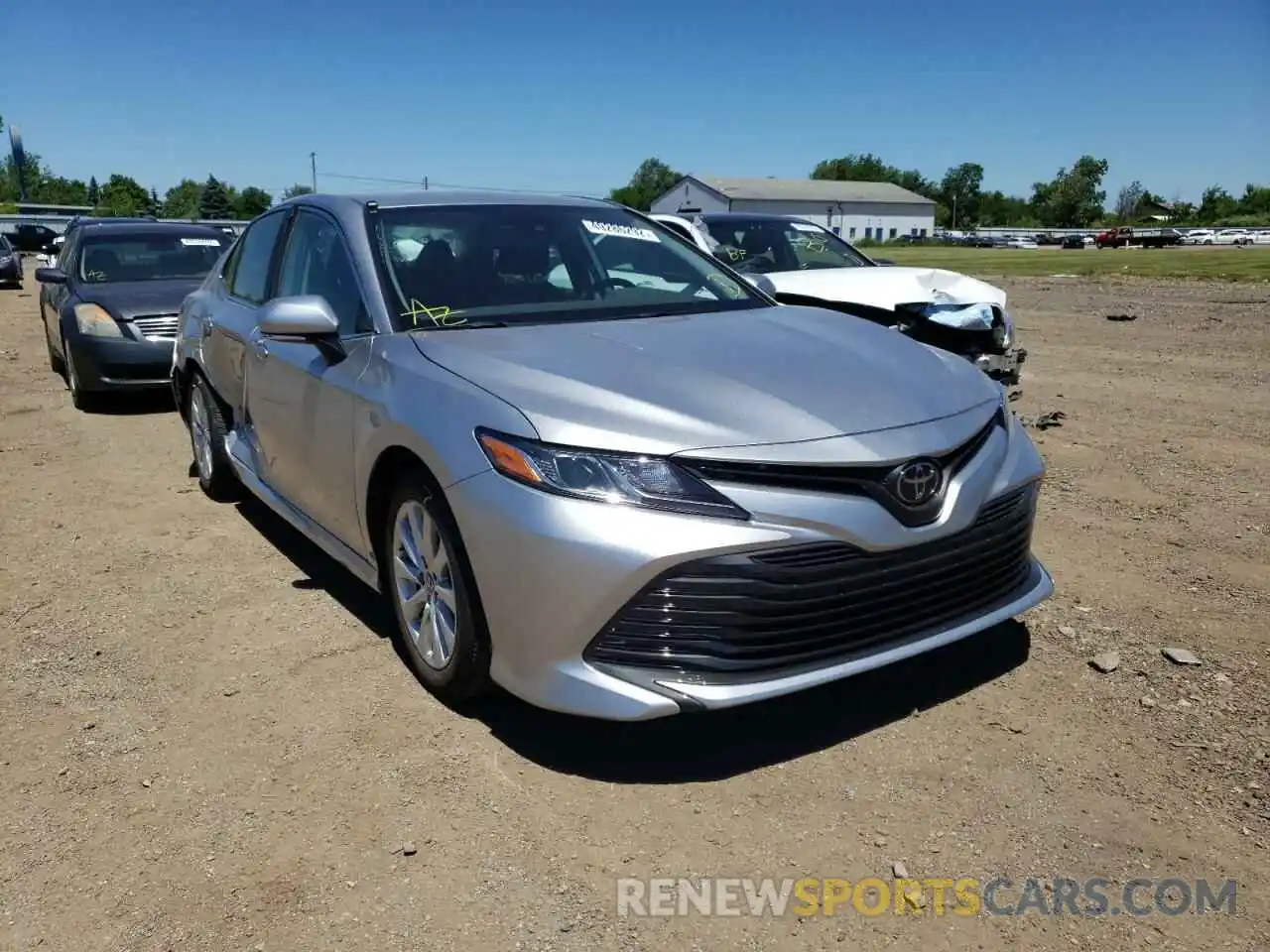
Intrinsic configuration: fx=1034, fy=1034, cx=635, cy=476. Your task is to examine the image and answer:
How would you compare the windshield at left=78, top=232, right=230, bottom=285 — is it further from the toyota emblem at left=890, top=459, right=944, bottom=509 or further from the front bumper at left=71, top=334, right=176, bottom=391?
the toyota emblem at left=890, top=459, right=944, bottom=509

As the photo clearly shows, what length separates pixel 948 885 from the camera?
2.55 metres

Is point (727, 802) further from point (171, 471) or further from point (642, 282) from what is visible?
point (171, 471)

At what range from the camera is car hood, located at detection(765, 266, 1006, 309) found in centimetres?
741

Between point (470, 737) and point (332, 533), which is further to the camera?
point (332, 533)

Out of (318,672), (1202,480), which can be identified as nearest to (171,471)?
(318,672)

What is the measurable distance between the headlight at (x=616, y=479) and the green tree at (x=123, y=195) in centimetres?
10785

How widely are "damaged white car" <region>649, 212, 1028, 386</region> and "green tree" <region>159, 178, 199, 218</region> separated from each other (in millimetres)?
112305

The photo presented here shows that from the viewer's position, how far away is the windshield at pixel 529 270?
3787 mm

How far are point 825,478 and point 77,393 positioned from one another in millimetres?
8019

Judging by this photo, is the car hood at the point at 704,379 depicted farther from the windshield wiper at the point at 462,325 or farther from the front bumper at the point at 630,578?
the front bumper at the point at 630,578

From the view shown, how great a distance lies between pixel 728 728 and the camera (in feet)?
10.7

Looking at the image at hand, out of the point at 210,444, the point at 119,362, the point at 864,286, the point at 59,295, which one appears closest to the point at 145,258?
the point at 59,295

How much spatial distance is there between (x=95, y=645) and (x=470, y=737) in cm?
178

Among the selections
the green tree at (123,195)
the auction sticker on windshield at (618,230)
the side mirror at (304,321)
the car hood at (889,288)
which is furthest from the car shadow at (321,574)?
the green tree at (123,195)
